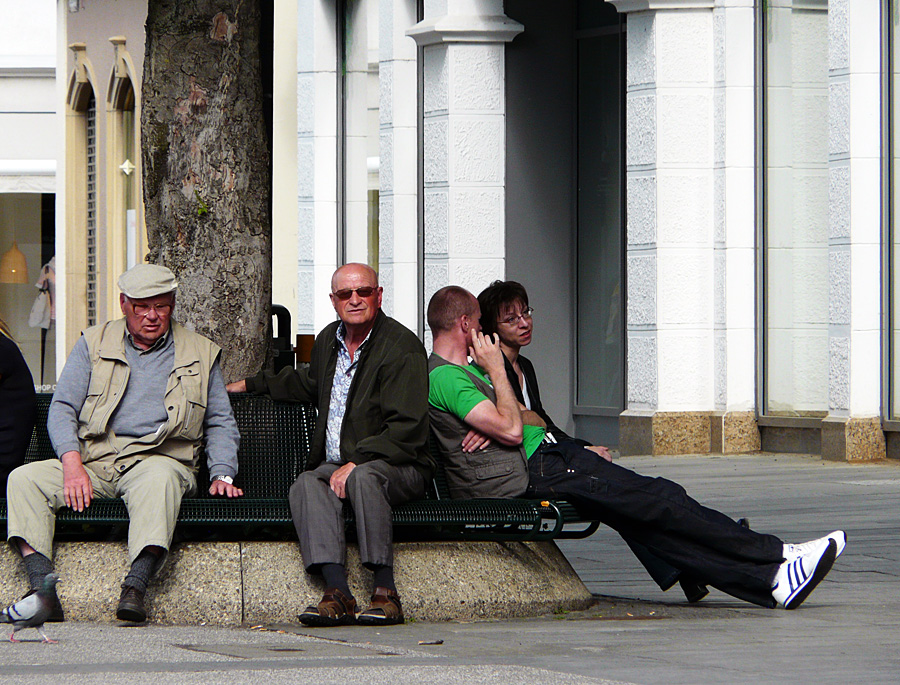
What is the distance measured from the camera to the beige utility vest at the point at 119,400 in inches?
265

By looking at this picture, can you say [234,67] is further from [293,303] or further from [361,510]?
[293,303]

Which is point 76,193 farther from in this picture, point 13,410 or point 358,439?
point 358,439

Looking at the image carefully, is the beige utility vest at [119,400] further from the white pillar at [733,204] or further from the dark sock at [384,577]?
the white pillar at [733,204]

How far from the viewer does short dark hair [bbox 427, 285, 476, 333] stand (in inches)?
281

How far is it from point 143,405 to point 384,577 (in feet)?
3.75

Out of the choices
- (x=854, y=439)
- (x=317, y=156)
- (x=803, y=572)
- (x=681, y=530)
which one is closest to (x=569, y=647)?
(x=681, y=530)

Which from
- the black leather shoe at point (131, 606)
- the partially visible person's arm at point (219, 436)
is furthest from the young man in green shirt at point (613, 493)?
the black leather shoe at point (131, 606)

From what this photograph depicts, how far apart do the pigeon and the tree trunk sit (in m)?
2.04

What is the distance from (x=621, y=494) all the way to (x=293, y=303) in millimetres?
13331

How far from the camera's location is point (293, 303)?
20.0 metres

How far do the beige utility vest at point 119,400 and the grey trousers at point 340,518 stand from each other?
1.78ft

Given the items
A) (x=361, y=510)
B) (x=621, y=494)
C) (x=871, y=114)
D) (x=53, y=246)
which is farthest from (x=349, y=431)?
(x=53, y=246)

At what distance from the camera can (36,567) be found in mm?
6387

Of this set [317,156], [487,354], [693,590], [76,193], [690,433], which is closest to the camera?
[487,354]
